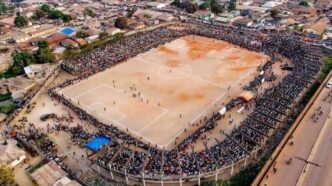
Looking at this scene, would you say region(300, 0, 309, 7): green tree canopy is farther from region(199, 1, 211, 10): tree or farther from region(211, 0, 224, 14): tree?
region(199, 1, 211, 10): tree

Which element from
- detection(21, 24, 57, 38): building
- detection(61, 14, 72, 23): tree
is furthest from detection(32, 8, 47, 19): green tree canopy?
detection(21, 24, 57, 38): building

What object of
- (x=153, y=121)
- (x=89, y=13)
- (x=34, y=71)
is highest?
(x=89, y=13)

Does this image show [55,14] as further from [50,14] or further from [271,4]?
[271,4]

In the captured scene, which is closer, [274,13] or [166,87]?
[166,87]

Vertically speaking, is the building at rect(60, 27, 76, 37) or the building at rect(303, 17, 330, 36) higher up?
the building at rect(303, 17, 330, 36)

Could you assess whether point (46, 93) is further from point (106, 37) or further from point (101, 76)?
point (106, 37)

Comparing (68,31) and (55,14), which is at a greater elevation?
(55,14)

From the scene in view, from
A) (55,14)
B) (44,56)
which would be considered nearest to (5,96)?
(44,56)
